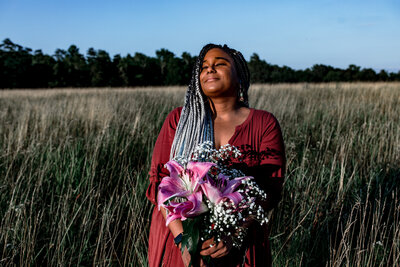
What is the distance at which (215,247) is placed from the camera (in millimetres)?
A: 1082

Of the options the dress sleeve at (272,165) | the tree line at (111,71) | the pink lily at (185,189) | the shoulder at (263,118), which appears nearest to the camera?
the pink lily at (185,189)

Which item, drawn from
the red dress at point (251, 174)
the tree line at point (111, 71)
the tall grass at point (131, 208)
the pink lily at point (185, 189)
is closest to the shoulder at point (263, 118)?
the red dress at point (251, 174)

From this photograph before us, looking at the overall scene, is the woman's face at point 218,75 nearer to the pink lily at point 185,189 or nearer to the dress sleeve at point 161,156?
the dress sleeve at point 161,156

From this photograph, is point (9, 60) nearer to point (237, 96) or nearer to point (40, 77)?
point (40, 77)

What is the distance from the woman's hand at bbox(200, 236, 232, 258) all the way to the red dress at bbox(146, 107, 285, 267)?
0.21 m

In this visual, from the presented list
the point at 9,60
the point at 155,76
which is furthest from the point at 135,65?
the point at 9,60

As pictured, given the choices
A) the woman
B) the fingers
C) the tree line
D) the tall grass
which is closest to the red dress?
the woman

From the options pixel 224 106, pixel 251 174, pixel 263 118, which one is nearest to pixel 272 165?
pixel 251 174

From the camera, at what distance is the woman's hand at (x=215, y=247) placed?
1076 mm

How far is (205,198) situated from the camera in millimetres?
1003

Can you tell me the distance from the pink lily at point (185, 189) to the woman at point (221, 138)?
0.90 ft

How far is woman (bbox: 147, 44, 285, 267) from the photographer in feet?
4.35

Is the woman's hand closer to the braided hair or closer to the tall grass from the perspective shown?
the braided hair

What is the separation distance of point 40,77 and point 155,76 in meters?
14.3
